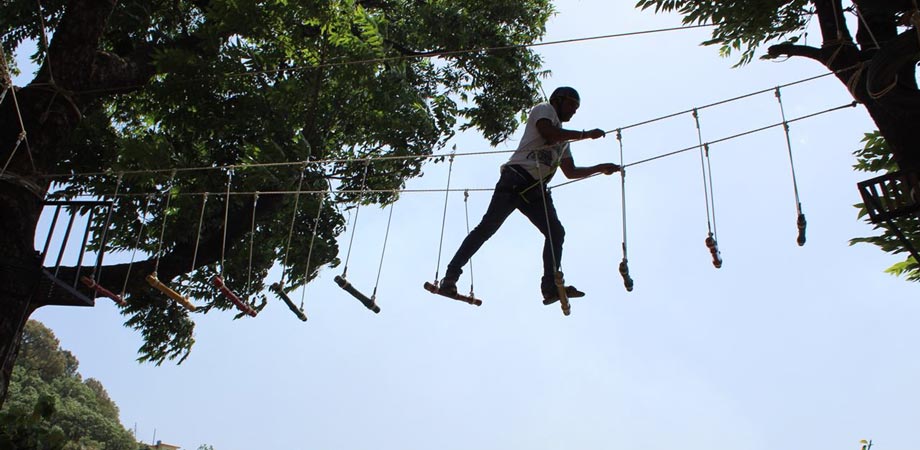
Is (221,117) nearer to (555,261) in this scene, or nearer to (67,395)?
(555,261)

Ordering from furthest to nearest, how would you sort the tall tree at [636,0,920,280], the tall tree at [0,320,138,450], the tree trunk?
the tall tree at [0,320,138,450] < the tree trunk < the tall tree at [636,0,920,280]

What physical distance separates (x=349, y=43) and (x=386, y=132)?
1315mm

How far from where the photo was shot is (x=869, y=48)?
612 centimetres

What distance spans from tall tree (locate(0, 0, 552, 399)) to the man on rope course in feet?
7.90

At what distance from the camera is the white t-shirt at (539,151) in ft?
20.3

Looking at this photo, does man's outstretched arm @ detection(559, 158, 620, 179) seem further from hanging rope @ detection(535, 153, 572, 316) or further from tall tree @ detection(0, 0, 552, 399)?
tall tree @ detection(0, 0, 552, 399)

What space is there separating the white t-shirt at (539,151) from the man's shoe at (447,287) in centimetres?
94

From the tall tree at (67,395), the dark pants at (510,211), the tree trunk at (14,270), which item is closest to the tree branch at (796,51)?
the dark pants at (510,211)

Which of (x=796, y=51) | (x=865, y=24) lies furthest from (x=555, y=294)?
(x=865, y=24)

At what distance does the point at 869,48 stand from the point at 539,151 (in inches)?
93.9

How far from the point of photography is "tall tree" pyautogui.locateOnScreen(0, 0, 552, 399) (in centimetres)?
929

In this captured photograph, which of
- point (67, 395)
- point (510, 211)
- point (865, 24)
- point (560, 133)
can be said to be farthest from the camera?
point (67, 395)

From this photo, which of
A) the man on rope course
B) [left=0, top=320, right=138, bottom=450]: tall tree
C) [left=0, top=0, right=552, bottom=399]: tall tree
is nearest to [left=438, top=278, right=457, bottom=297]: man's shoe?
the man on rope course

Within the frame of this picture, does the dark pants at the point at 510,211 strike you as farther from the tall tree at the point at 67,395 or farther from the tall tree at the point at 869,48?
the tall tree at the point at 67,395
